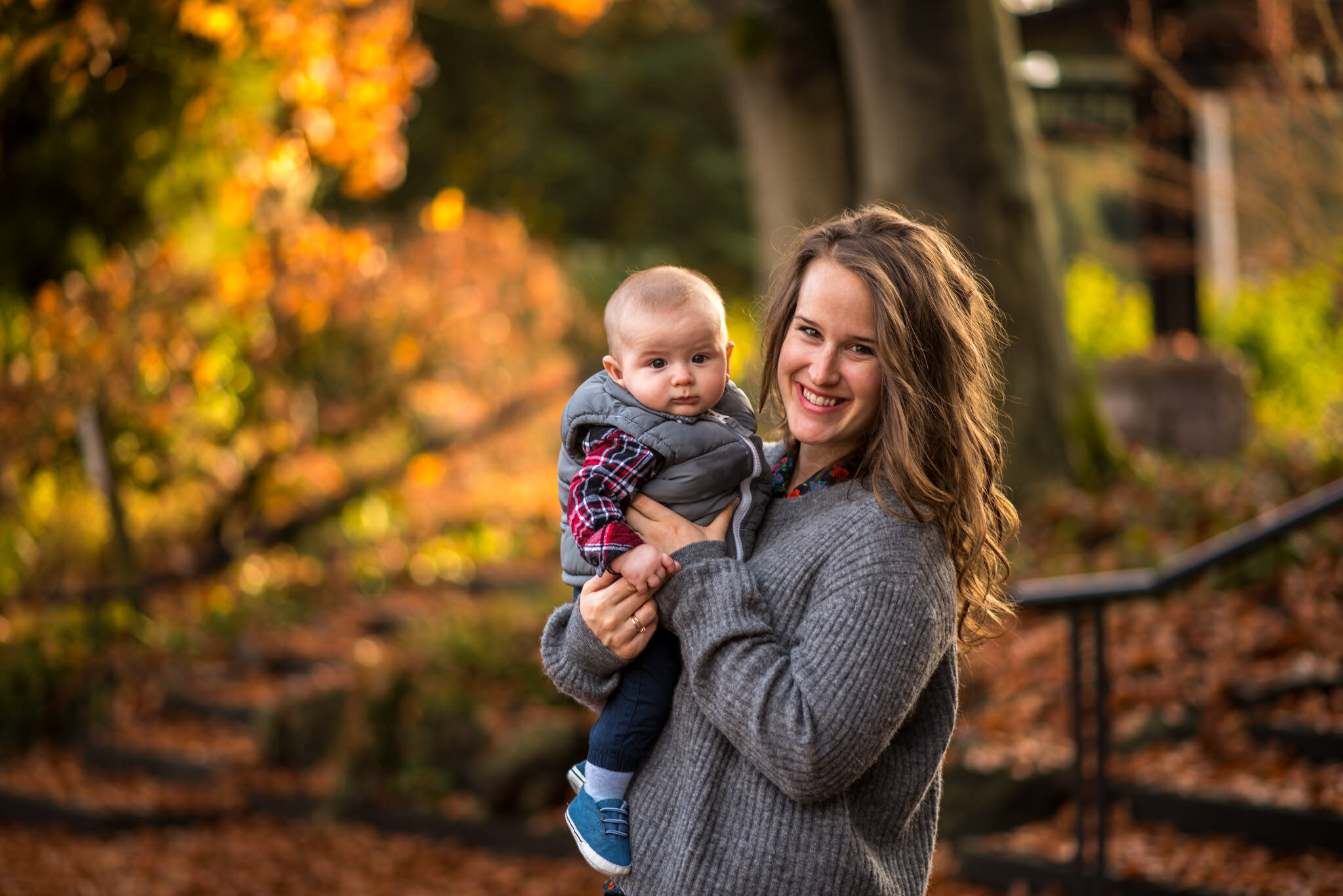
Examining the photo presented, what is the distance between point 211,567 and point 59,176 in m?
3.43

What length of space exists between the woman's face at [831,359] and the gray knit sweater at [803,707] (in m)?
0.12

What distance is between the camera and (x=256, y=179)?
7.85 meters

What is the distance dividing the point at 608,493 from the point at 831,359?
42 centimetres

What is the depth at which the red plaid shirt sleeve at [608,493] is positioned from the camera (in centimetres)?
192

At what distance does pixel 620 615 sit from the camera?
189cm

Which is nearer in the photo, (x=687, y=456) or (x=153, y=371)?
(x=687, y=456)

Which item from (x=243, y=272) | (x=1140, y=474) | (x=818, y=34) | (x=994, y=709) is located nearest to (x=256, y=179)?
(x=243, y=272)

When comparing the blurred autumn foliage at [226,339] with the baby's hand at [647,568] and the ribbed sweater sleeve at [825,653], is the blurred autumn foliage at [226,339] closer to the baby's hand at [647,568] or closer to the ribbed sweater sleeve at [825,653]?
the baby's hand at [647,568]

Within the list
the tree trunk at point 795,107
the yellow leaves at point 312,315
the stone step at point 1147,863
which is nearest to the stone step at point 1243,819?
the stone step at point 1147,863

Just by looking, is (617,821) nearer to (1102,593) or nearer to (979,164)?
(1102,593)

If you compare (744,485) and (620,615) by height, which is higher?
(744,485)

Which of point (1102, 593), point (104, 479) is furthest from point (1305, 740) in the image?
point (104, 479)

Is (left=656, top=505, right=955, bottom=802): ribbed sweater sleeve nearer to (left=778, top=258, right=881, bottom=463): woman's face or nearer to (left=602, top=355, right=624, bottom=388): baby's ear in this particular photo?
(left=778, top=258, right=881, bottom=463): woman's face

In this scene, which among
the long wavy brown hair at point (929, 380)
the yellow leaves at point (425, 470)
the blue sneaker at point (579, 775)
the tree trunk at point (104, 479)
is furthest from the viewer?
the yellow leaves at point (425, 470)
